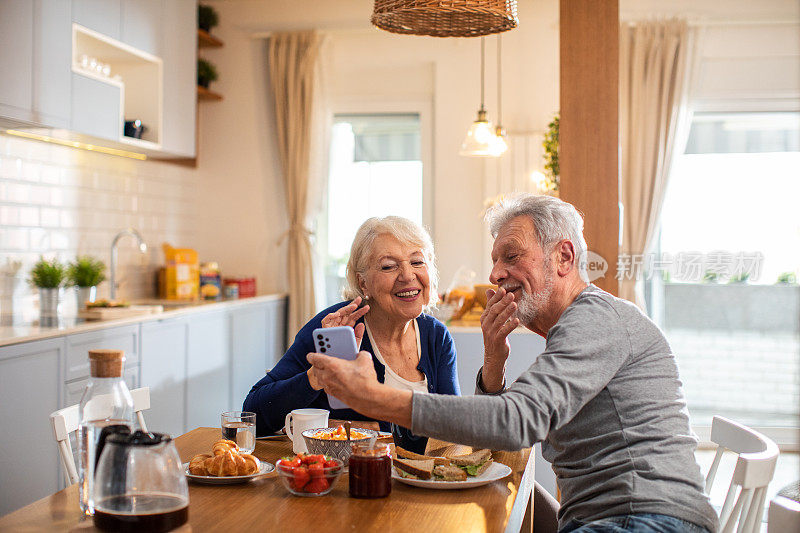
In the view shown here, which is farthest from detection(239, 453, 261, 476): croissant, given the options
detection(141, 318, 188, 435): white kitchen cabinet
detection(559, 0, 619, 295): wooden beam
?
detection(141, 318, 188, 435): white kitchen cabinet

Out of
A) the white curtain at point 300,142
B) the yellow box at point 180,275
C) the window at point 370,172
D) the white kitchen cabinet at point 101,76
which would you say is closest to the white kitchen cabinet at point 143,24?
the white kitchen cabinet at point 101,76

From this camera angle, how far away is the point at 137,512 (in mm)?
1258

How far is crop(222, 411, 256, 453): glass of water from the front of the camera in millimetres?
1780

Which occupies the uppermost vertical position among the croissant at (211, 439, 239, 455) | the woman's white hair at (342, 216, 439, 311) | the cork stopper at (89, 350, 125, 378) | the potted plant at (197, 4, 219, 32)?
the potted plant at (197, 4, 219, 32)

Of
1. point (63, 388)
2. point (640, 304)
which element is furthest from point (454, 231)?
point (63, 388)

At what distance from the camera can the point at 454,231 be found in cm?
556

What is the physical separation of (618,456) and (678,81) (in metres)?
4.18

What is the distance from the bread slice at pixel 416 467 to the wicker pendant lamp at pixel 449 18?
1.26m

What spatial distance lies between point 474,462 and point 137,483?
0.73 meters

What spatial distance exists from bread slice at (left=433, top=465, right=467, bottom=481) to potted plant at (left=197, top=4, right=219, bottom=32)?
4.64 meters

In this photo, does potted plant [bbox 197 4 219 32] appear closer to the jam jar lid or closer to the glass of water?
the glass of water

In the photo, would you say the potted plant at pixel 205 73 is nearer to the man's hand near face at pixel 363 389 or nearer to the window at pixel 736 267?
the window at pixel 736 267

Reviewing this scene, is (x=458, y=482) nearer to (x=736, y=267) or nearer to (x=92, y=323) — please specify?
(x=92, y=323)

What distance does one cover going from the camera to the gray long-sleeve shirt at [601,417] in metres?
Result: 1.44
